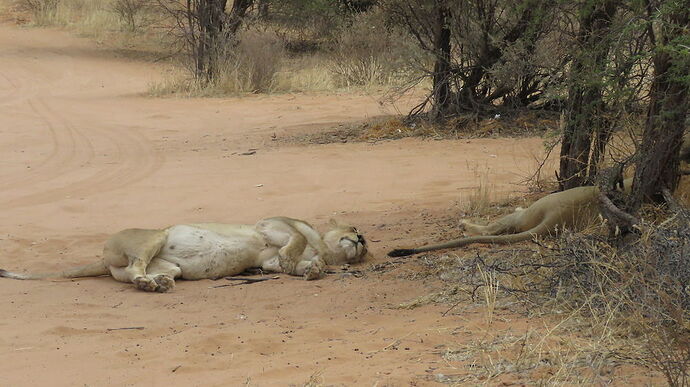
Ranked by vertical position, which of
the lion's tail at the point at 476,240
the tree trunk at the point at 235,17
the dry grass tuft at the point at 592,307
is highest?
the tree trunk at the point at 235,17

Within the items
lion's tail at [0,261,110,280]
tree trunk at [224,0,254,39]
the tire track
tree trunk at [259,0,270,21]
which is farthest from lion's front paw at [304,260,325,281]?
tree trunk at [259,0,270,21]

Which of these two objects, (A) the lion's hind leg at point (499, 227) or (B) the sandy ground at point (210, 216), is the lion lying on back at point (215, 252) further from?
(A) the lion's hind leg at point (499, 227)

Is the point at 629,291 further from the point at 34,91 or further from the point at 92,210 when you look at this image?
the point at 34,91

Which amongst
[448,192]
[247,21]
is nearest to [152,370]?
[448,192]

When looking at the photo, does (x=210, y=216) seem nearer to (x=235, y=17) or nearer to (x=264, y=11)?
(x=235, y=17)

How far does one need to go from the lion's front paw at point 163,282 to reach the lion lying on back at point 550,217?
1826 mm

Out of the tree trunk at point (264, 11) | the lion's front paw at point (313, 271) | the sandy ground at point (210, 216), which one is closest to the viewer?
the sandy ground at point (210, 216)

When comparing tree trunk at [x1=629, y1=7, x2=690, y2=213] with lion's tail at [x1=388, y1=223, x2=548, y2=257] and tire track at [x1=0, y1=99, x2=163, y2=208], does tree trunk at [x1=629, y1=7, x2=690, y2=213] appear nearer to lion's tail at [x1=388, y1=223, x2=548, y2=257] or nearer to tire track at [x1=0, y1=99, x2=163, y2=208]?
lion's tail at [x1=388, y1=223, x2=548, y2=257]

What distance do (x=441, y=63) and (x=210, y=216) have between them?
6167mm

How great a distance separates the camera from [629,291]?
16.9ft

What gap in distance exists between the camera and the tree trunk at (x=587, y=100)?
7.36 m

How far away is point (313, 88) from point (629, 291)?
57.2 feet

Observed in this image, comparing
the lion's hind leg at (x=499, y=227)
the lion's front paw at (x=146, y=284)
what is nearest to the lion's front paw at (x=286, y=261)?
the lion's front paw at (x=146, y=284)

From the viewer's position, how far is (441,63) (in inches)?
595
